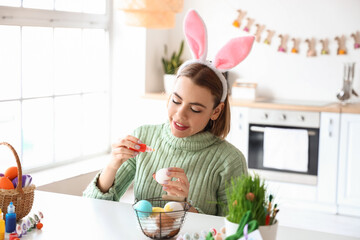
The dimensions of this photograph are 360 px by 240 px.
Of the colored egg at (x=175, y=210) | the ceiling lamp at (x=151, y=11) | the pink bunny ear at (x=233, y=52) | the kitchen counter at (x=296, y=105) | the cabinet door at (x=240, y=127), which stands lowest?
the cabinet door at (x=240, y=127)

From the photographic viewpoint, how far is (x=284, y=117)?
445cm

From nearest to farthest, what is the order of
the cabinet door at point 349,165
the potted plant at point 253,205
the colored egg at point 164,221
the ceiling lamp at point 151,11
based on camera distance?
the potted plant at point 253,205 < the colored egg at point 164,221 < the ceiling lamp at point 151,11 < the cabinet door at point 349,165

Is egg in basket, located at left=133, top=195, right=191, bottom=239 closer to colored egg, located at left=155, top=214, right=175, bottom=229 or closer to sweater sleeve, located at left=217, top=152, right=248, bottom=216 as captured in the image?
colored egg, located at left=155, top=214, right=175, bottom=229

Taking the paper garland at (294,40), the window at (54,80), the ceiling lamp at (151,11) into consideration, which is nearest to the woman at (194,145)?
the ceiling lamp at (151,11)

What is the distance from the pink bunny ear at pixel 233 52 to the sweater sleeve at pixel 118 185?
568 millimetres

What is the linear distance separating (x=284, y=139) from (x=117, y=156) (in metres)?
2.64

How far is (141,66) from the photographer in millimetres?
4922

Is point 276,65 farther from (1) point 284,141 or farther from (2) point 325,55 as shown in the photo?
(1) point 284,141

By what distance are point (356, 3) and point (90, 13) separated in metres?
2.33

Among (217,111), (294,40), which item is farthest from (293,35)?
(217,111)

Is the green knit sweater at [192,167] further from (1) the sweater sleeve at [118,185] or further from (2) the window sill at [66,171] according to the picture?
(2) the window sill at [66,171]

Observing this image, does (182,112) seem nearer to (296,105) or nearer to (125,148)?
(125,148)

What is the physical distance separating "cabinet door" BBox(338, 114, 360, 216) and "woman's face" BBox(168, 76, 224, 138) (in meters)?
2.48

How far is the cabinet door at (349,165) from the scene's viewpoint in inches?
168
